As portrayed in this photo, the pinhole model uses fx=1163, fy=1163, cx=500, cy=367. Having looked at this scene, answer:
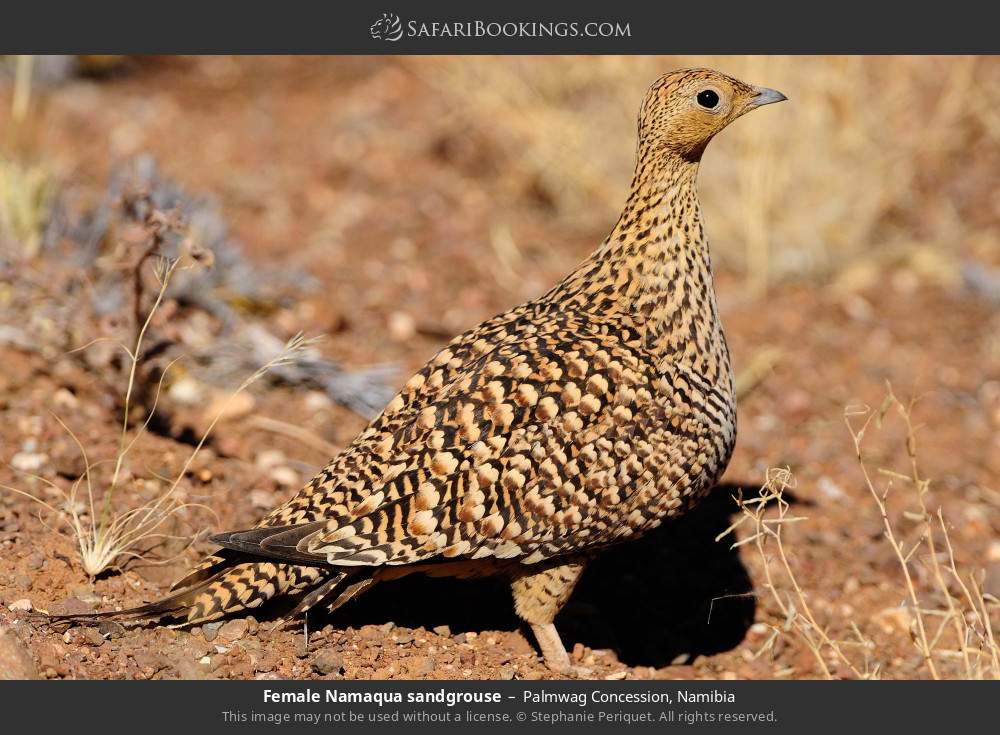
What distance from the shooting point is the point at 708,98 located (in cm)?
481

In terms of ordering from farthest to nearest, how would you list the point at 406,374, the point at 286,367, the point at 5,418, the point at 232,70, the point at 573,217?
1. the point at 232,70
2. the point at 573,217
3. the point at 406,374
4. the point at 286,367
5. the point at 5,418

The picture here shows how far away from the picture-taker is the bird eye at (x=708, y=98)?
4.80 meters

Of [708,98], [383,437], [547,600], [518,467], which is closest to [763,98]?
[708,98]

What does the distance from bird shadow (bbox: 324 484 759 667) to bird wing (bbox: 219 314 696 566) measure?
71 cm

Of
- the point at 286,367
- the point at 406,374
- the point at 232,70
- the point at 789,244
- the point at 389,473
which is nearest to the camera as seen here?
the point at 389,473

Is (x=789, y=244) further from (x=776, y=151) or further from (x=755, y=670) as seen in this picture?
(x=755, y=670)

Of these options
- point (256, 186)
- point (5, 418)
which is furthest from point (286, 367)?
point (256, 186)

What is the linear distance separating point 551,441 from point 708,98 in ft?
5.29

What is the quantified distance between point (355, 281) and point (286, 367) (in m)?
1.90

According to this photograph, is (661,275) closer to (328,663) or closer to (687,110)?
(687,110)

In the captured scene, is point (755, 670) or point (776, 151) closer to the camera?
point (755, 670)

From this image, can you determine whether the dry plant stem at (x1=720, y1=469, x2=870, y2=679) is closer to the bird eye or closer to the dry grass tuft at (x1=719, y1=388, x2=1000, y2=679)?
the dry grass tuft at (x1=719, y1=388, x2=1000, y2=679)

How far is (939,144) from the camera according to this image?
9.61 m

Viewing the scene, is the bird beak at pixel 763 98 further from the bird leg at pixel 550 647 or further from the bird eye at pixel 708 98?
the bird leg at pixel 550 647
